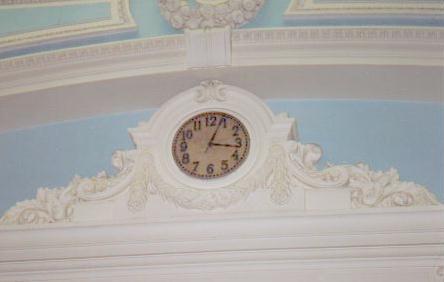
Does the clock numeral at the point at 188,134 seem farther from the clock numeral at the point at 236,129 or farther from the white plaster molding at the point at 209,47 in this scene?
the white plaster molding at the point at 209,47

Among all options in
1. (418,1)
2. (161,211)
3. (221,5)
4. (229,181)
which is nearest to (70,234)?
(161,211)

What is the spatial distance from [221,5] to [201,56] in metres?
0.41

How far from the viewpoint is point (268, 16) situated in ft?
20.3

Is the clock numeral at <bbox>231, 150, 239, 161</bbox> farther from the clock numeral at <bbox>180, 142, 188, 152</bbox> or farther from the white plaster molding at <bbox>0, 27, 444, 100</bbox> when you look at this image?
the white plaster molding at <bbox>0, 27, 444, 100</bbox>

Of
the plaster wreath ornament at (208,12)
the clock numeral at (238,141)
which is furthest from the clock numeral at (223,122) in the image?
the plaster wreath ornament at (208,12)

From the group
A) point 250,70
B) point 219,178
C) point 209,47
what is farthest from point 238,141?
point 209,47

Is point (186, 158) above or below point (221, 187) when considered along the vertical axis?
above

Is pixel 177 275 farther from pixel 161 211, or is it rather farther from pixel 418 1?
pixel 418 1

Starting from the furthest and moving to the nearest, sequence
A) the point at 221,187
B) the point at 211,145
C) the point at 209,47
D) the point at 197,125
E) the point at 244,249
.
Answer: the point at 209,47, the point at 197,125, the point at 211,145, the point at 221,187, the point at 244,249

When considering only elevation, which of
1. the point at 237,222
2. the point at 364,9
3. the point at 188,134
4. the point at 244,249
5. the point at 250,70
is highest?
the point at 364,9

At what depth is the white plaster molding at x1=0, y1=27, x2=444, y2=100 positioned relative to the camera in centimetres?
614

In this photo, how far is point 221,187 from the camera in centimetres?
586

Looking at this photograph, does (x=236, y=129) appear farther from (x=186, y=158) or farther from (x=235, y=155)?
(x=186, y=158)

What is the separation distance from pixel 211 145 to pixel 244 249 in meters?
0.80
